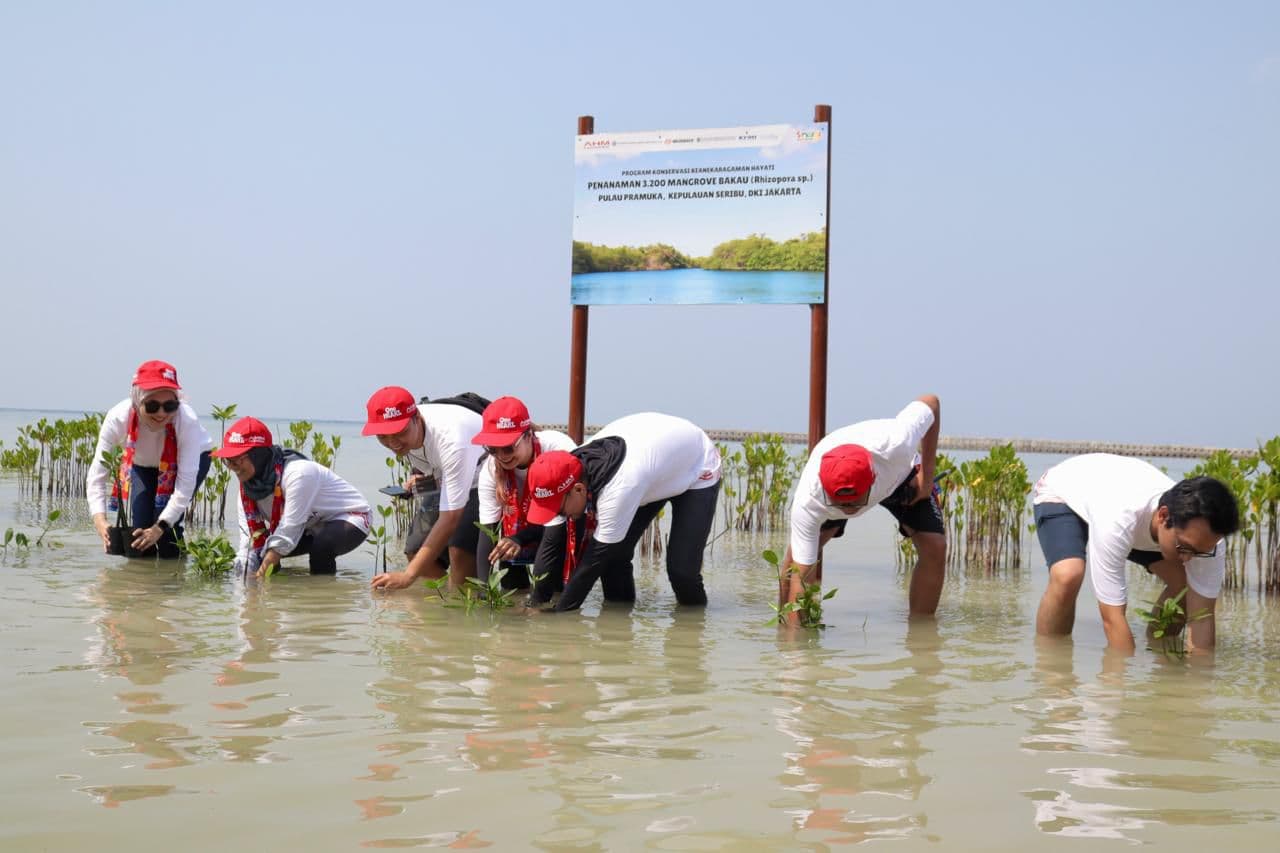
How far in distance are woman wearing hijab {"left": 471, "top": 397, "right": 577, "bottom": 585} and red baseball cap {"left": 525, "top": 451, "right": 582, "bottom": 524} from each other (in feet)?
0.80

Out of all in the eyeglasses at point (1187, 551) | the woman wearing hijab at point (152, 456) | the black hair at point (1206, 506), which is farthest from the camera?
the woman wearing hijab at point (152, 456)

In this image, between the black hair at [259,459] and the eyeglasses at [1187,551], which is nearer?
the eyeglasses at [1187,551]

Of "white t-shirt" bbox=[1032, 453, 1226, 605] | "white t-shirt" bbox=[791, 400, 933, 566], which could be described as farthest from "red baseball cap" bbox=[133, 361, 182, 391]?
"white t-shirt" bbox=[1032, 453, 1226, 605]

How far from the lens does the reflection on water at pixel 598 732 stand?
2689 millimetres

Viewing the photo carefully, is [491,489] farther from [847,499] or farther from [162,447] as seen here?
[162,447]

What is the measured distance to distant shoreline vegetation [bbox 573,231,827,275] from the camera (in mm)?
8125

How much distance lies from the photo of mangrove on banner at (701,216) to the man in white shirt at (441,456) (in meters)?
2.58

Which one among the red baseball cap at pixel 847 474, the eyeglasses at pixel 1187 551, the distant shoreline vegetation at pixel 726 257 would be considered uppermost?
the distant shoreline vegetation at pixel 726 257

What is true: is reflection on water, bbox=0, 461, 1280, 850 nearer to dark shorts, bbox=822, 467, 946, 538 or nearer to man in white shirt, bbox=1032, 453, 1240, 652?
man in white shirt, bbox=1032, 453, 1240, 652

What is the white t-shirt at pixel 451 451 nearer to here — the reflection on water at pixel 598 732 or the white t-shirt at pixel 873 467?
the reflection on water at pixel 598 732

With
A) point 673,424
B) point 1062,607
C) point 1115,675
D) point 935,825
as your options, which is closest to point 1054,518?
point 1062,607

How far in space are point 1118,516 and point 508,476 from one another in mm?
2893

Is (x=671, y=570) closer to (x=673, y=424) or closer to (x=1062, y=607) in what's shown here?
(x=673, y=424)

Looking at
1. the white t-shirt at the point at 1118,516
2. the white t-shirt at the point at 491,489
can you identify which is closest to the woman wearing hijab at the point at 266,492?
the white t-shirt at the point at 491,489
